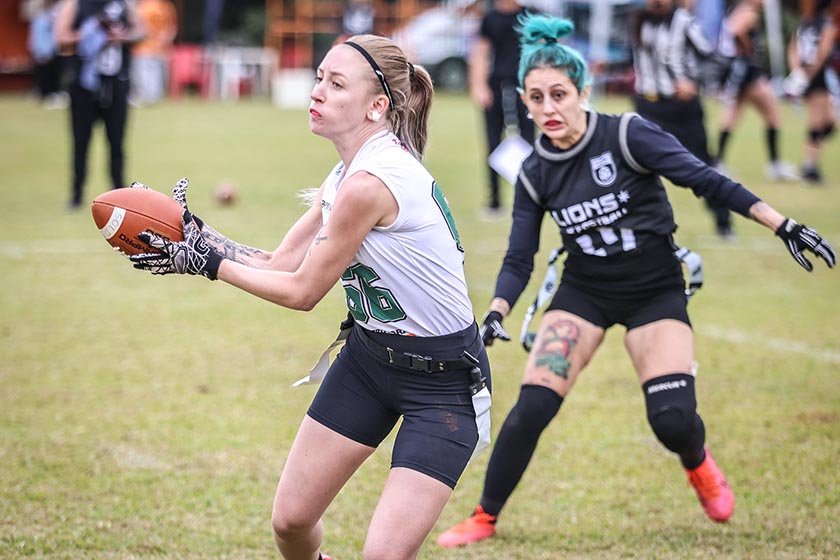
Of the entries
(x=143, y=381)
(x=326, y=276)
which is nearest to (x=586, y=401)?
(x=143, y=381)

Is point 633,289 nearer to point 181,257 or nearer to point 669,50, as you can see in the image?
point 181,257

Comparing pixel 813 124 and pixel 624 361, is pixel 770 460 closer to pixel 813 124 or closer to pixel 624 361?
pixel 624 361

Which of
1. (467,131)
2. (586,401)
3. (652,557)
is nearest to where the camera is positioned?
(652,557)

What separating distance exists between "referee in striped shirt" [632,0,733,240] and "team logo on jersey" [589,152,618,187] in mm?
5626

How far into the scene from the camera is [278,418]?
5.85m

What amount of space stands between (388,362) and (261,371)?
132 inches

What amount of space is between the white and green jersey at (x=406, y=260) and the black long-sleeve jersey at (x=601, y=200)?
0.95m

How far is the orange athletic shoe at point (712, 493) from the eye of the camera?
14.3 ft

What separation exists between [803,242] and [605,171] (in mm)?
868

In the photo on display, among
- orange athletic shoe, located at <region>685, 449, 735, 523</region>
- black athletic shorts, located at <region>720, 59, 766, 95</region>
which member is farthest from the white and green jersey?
black athletic shorts, located at <region>720, 59, 766, 95</region>

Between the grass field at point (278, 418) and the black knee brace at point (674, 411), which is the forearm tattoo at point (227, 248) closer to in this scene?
the grass field at point (278, 418)

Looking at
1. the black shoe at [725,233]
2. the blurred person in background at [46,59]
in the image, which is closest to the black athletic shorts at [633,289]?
the black shoe at [725,233]

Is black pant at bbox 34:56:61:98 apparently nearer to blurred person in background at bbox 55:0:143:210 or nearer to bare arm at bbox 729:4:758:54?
blurred person in background at bbox 55:0:143:210

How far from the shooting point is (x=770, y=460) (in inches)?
205
